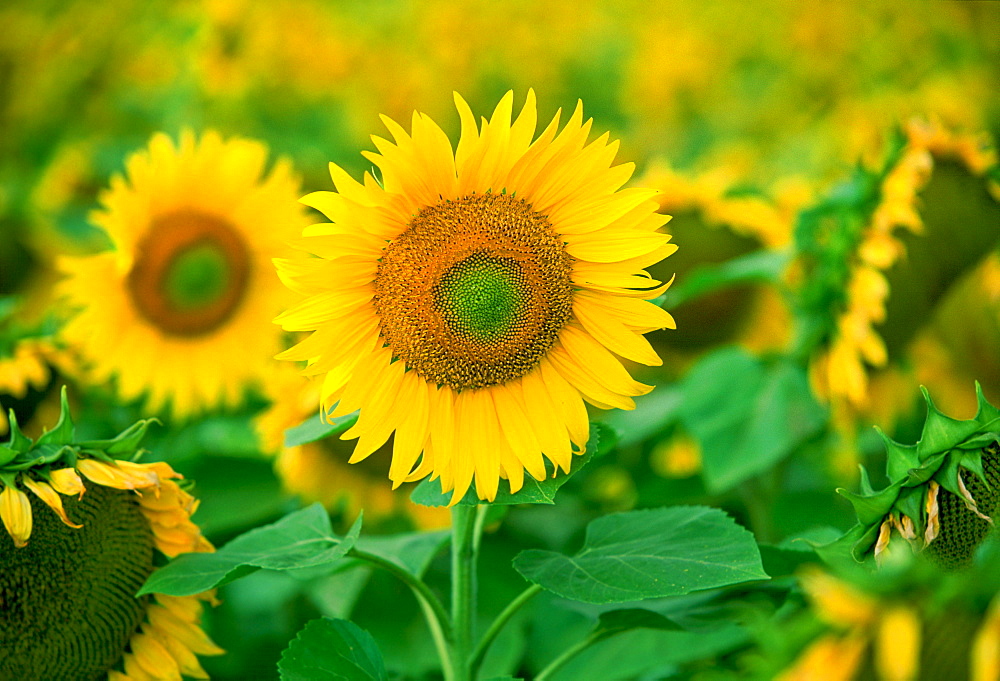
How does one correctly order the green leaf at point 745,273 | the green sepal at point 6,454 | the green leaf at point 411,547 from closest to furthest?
the green sepal at point 6,454 → the green leaf at point 411,547 → the green leaf at point 745,273

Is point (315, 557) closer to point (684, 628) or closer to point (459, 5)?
point (684, 628)

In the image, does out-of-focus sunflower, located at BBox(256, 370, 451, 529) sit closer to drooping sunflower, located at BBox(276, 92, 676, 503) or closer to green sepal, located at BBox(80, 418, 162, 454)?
green sepal, located at BBox(80, 418, 162, 454)

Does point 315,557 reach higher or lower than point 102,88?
lower

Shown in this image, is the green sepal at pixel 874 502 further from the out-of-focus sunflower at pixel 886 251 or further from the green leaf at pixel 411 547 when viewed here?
the out-of-focus sunflower at pixel 886 251

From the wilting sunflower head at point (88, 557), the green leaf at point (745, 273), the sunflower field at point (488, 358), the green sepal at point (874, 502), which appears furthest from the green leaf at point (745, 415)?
the wilting sunflower head at point (88, 557)

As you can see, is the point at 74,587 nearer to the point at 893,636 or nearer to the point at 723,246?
the point at 893,636

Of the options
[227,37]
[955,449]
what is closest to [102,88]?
[227,37]

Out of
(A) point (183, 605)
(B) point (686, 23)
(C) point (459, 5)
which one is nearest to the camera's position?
(A) point (183, 605)

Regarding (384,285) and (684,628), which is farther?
(684,628)
